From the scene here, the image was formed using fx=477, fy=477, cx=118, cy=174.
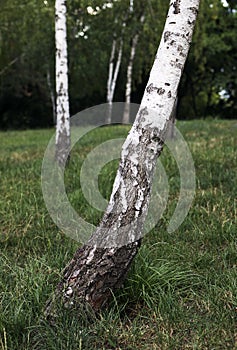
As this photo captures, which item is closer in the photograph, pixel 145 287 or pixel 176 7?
pixel 176 7

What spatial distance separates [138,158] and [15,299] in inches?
43.1

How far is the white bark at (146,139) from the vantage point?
110 inches

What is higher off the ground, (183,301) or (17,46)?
(17,46)

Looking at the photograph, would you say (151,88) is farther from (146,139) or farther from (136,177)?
(136,177)

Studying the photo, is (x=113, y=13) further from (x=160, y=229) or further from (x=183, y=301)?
(x=183, y=301)

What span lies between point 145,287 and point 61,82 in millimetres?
5675

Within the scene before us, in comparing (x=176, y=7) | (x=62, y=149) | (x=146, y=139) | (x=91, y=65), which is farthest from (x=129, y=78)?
(x=146, y=139)

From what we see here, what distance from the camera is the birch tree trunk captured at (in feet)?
25.7

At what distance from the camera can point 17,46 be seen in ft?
76.2

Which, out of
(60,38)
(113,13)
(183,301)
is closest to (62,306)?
(183,301)

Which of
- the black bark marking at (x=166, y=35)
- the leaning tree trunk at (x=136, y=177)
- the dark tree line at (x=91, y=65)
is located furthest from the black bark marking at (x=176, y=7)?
the dark tree line at (x=91, y=65)

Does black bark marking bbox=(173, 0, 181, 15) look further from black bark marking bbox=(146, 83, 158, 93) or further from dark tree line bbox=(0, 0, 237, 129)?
dark tree line bbox=(0, 0, 237, 129)

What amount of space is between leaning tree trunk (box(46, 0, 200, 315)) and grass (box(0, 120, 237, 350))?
201mm

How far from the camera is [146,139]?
2832mm
